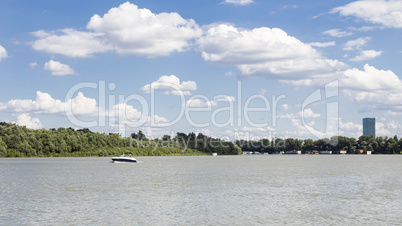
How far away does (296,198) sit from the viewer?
58000 mm

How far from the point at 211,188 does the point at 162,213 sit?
26589 mm

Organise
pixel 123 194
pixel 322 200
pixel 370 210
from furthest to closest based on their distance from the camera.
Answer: pixel 123 194 < pixel 322 200 < pixel 370 210

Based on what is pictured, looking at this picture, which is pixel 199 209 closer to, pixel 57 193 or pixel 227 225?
pixel 227 225

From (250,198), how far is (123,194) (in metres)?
17.8

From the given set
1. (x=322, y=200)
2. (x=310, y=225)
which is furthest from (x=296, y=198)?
(x=310, y=225)

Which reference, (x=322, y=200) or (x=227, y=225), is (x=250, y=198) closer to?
(x=322, y=200)

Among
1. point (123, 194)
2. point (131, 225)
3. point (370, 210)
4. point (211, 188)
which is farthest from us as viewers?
point (211, 188)

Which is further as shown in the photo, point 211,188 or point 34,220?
point 211,188

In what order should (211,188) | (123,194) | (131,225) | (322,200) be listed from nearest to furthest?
(131,225)
(322,200)
(123,194)
(211,188)

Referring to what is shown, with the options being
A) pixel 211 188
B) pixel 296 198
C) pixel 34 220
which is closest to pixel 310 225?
pixel 296 198

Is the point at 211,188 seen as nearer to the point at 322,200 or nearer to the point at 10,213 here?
the point at 322,200

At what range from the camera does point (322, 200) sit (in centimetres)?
5572

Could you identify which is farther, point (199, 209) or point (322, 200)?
point (322, 200)

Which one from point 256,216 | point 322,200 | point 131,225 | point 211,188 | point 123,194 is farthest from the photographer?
point 211,188
